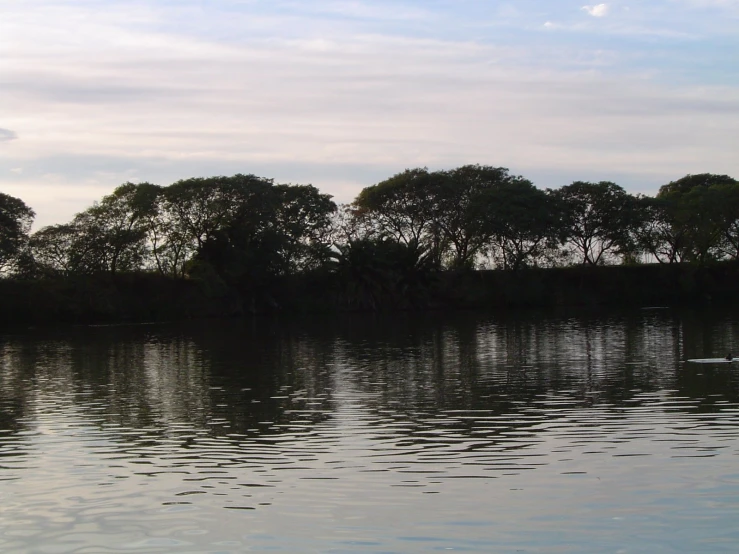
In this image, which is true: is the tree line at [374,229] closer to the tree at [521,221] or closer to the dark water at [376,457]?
the tree at [521,221]

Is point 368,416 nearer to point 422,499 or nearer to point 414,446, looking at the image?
point 414,446

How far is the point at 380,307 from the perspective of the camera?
275 feet

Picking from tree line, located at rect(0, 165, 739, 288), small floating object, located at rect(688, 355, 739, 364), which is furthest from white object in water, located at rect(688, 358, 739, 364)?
tree line, located at rect(0, 165, 739, 288)

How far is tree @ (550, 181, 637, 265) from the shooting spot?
87000mm

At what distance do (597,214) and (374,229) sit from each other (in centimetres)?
2205

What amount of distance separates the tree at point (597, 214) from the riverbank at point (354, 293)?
3870 millimetres

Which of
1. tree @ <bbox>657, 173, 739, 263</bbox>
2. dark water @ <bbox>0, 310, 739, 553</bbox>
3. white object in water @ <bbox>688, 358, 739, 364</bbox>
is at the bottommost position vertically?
dark water @ <bbox>0, 310, 739, 553</bbox>

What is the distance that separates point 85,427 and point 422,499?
32.9 ft

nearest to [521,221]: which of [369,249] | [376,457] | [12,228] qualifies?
[369,249]

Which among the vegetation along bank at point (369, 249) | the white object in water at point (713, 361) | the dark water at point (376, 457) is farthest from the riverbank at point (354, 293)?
the white object in water at point (713, 361)

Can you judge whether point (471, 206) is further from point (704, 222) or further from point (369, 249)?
point (704, 222)

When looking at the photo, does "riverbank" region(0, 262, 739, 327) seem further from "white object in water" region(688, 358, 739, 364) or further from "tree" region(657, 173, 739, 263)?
"white object in water" region(688, 358, 739, 364)

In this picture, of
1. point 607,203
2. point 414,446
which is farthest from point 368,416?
point 607,203

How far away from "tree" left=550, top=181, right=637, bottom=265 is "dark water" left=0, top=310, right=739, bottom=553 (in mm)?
54254
